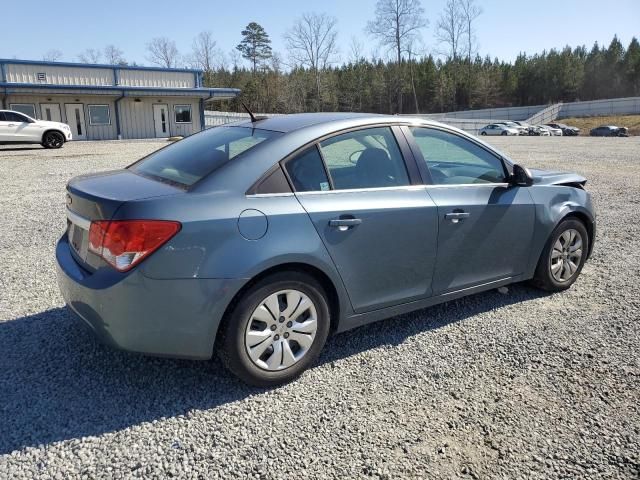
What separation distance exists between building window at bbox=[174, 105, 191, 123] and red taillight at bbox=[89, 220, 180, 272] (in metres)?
35.8

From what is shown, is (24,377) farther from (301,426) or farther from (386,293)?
(386,293)

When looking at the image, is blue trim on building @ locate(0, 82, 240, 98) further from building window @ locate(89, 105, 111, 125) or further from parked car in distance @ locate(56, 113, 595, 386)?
parked car in distance @ locate(56, 113, 595, 386)

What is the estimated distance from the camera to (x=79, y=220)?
3.05 meters

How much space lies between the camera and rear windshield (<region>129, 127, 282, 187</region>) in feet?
10.3

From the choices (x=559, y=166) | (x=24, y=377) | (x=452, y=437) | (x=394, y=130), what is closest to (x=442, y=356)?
(x=452, y=437)

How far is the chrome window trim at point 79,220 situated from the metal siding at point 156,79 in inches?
1302

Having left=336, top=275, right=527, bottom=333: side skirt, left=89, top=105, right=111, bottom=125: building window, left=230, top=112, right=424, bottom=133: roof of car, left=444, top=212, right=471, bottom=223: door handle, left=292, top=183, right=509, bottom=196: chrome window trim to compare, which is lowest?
left=336, top=275, right=527, bottom=333: side skirt

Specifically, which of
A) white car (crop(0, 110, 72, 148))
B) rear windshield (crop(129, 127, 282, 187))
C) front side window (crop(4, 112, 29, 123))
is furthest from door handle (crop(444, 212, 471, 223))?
front side window (crop(4, 112, 29, 123))

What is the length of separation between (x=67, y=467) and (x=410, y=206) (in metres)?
2.48

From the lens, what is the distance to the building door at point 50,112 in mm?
31203

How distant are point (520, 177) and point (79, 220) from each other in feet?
10.7

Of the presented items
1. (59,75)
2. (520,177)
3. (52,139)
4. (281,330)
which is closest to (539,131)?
(59,75)

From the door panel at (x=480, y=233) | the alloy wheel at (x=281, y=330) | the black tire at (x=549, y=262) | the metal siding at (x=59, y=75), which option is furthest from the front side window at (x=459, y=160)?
the metal siding at (x=59, y=75)

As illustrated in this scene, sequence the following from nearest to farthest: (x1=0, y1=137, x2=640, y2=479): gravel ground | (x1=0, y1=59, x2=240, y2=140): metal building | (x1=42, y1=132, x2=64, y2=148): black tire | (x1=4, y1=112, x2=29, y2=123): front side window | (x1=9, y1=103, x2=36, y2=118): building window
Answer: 1. (x1=0, y1=137, x2=640, y2=479): gravel ground
2. (x1=4, y1=112, x2=29, y2=123): front side window
3. (x1=42, y1=132, x2=64, y2=148): black tire
4. (x1=0, y1=59, x2=240, y2=140): metal building
5. (x1=9, y1=103, x2=36, y2=118): building window
